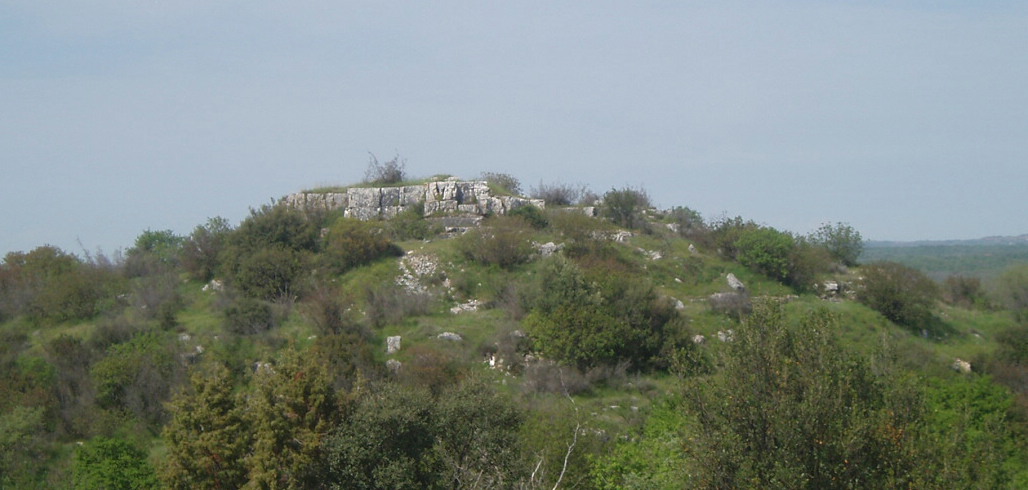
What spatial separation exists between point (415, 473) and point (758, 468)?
8.13 meters

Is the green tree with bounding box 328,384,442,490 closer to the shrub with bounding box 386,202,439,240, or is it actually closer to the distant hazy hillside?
the shrub with bounding box 386,202,439,240

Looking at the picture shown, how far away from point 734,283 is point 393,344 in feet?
49.2

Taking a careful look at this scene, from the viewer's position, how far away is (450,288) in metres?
34.8

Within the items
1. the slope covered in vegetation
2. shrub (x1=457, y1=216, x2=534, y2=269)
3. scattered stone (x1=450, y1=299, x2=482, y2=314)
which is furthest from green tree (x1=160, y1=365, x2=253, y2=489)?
→ shrub (x1=457, y1=216, x2=534, y2=269)

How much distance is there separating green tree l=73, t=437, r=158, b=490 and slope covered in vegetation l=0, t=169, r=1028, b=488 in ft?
0.22

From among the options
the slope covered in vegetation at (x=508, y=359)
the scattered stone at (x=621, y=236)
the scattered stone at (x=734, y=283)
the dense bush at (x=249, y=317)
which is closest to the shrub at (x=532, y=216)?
the slope covered in vegetation at (x=508, y=359)

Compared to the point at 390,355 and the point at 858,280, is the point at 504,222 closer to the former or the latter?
the point at 390,355

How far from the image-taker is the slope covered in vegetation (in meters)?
12.4

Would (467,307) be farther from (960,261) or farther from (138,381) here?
(960,261)

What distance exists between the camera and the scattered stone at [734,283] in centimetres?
3592

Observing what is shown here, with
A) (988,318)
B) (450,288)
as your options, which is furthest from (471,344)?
(988,318)

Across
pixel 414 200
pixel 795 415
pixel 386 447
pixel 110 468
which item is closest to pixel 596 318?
pixel 386 447

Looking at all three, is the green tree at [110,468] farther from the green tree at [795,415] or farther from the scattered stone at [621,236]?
the scattered stone at [621,236]

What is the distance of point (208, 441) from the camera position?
1761 centimetres
